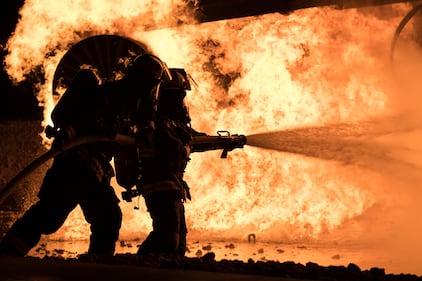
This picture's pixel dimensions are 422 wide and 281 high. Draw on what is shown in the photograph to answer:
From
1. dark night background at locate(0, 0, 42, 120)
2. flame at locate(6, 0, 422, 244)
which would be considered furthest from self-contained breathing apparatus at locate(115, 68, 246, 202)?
dark night background at locate(0, 0, 42, 120)

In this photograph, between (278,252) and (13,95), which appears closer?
(278,252)

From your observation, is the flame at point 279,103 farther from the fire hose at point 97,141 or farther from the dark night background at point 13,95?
the dark night background at point 13,95

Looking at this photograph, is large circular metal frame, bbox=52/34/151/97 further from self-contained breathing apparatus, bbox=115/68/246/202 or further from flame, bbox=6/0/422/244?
self-contained breathing apparatus, bbox=115/68/246/202

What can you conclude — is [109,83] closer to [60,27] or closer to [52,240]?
[52,240]

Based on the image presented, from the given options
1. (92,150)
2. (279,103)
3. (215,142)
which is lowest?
(92,150)

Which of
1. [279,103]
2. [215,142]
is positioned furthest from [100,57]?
[215,142]

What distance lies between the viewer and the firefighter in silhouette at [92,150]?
5145 mm

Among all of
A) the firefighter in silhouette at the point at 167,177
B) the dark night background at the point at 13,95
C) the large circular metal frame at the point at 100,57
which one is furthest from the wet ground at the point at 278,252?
the dark night background at the point at 13,95

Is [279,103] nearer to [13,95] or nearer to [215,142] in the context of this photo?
[215,142]

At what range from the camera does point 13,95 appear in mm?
13602

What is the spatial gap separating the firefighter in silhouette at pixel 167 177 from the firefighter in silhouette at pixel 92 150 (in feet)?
0.73

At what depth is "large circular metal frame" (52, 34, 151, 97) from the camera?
900 cm

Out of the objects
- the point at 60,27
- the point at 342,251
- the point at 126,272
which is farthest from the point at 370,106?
the point at 126,272

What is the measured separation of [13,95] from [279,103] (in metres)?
7.23
